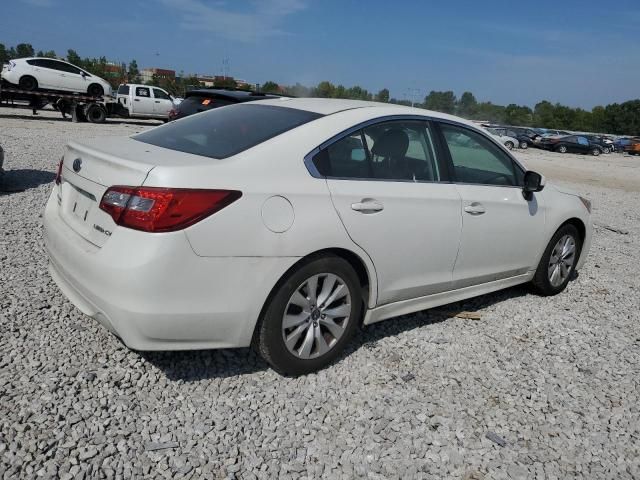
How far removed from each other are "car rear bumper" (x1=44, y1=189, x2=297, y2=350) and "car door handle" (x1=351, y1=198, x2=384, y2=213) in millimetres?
546

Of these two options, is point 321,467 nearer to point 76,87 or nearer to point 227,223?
point 227,223

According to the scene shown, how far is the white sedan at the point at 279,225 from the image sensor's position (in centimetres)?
264

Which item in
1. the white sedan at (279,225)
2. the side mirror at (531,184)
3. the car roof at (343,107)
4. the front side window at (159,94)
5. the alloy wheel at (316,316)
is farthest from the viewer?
the front side window at (159,94)

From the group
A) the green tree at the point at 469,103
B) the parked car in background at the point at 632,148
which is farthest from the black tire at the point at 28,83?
the green tree at the point at 469,103

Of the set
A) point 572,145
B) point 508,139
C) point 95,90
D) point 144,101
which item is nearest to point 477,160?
point 95,90

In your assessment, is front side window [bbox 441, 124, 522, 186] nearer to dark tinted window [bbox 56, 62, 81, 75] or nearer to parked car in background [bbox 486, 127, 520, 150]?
dark tinted window [bbox 56, 62, 81, 75]

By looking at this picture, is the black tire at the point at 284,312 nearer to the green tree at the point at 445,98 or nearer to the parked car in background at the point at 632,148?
the parked car in background at the point at 632,148

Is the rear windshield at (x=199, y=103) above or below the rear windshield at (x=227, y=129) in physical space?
below

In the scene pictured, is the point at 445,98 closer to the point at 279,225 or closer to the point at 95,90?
the point at 95,90

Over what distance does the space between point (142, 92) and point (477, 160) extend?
24885mm

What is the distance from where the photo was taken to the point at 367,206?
322cm

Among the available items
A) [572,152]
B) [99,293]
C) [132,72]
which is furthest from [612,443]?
[132,72]

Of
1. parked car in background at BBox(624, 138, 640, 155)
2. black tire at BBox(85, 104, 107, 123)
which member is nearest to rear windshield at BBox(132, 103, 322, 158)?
black tire at BBox(85, 104, 107, 123)

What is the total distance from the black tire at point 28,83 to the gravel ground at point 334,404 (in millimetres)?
20814
